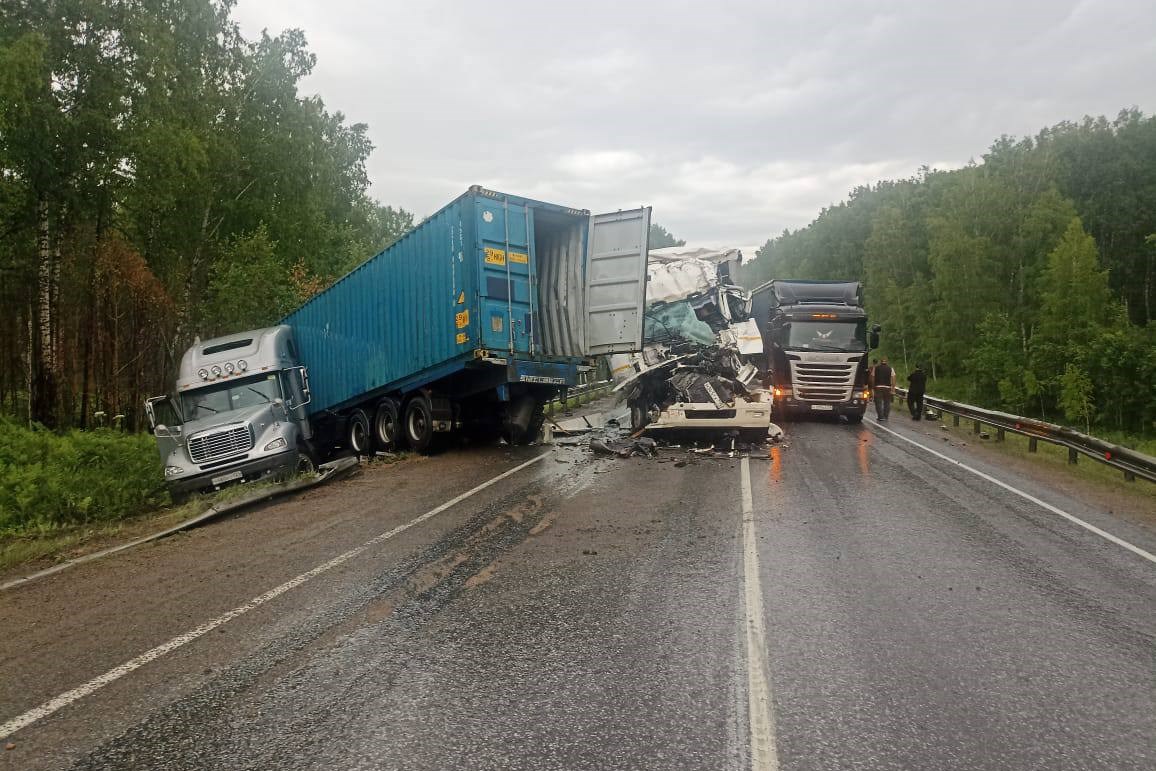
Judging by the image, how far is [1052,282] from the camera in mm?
41281

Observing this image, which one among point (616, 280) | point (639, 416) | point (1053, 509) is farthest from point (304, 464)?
point (1053, 509)

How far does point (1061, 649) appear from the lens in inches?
179

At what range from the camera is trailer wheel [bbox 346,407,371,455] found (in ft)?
52.9

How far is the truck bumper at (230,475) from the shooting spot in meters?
12.6

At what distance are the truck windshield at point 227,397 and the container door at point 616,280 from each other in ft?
19.8

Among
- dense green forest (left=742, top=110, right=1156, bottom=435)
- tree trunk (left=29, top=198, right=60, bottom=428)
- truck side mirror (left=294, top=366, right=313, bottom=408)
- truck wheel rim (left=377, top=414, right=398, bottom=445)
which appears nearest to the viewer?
truck side mirror (left=294, top=366, right=313, bottom=408)

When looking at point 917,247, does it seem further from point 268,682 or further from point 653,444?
point 268,682

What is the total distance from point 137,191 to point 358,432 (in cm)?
900

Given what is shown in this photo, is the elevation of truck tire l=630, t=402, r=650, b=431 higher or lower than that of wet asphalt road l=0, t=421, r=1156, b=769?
higher

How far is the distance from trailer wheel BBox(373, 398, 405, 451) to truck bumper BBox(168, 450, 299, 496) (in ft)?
8.23

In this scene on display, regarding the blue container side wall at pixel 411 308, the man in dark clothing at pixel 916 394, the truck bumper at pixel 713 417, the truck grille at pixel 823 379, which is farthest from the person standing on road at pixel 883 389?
the blue container side wall at pixel 411 308

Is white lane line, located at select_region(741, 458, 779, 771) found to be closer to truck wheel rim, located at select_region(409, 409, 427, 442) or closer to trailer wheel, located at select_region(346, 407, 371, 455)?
truck wheel rim, located at select_region(409, 409, 427, 442)

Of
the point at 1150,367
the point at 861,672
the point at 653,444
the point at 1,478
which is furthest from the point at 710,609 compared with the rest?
the point at 1150,367

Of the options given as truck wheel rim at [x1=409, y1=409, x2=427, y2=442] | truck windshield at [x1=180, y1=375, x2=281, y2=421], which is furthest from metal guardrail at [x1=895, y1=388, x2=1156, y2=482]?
truck windshield at [x1=180, y1=375, x2=281, y2=421]
